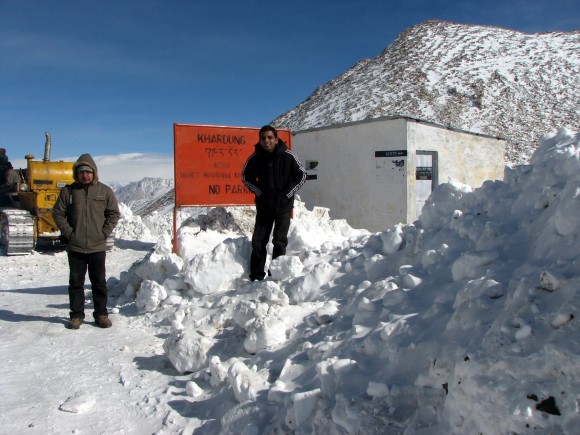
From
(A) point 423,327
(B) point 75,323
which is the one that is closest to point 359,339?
(A) point 423,327

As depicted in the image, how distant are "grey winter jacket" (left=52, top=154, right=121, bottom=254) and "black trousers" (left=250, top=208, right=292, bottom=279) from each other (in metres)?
1.71

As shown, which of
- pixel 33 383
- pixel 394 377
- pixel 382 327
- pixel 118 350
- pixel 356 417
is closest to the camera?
pixel 356 417

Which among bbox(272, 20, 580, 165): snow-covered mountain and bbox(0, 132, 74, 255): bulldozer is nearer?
bbox(0, 132, 74, 255): bulldozer

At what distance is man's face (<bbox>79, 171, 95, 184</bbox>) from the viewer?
204 inches

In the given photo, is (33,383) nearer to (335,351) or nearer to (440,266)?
(335,351)

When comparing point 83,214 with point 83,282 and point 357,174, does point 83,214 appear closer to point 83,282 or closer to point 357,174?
point 83,282

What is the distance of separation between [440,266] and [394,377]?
116 centimetres

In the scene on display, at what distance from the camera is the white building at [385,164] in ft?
36.0

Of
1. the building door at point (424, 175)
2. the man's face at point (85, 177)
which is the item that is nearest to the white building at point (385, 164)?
the building door at point (424, 175)

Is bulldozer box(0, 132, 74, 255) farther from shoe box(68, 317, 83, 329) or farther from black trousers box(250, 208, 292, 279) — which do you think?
black trousers box(250, 208, 292, 279)

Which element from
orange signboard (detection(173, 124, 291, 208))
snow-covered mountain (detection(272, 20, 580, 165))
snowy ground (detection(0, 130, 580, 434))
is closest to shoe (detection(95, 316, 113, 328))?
snowy ground (detection(0, 130, 580, 434))

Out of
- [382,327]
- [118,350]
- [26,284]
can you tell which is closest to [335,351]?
[382,327]

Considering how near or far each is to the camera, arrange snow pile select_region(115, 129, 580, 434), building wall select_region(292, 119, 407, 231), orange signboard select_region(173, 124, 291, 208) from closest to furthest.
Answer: snow pile select_region(115, 129, 580, 434) → orange signboard select_region(173, 124, 291, 208) → building wall select_region(292, 119, 407, 231)

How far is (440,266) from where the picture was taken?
3.46m
